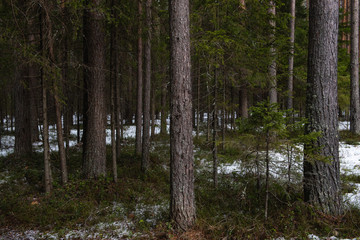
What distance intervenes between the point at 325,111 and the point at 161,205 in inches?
173

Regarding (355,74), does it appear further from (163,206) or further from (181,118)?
(163,206)

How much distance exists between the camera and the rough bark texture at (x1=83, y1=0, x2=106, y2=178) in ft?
23.4

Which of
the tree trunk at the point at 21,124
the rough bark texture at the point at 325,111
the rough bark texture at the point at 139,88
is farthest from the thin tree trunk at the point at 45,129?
the rough bark texture at the point at 325,111

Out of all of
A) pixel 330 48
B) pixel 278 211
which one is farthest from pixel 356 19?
pixel 278 211

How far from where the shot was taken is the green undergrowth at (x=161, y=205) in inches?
168

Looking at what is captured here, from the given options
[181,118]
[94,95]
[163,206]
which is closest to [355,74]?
[181,118]

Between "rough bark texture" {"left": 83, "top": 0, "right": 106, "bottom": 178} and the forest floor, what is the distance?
687mm

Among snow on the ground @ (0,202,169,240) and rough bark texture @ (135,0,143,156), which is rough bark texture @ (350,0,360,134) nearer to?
rough bark texture @ (135,0,143,156)

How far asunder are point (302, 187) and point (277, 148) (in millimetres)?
1538

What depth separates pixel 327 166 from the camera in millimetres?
4527

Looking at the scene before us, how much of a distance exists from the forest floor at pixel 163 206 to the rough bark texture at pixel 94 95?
0.69 meters

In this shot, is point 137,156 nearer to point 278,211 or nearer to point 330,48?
point 278,211

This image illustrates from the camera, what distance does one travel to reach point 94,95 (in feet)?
23.7

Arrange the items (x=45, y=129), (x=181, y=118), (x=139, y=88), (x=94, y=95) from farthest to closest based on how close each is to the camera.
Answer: (x=139, y=88), (x=94, y=95), (x=45, y=129), (x=181, y=118)
